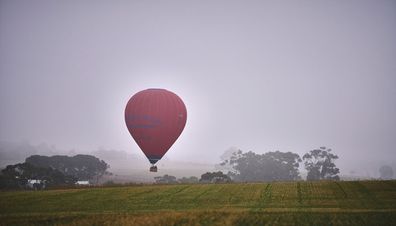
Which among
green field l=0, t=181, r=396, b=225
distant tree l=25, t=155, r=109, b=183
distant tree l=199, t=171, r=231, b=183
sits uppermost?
distant tree l=25, t=155, r=109, b=183

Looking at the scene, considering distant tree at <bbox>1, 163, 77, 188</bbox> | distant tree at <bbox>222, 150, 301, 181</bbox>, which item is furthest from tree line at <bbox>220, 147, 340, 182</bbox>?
distant tree at <bbox>1, 163, 77, 188</bbox>

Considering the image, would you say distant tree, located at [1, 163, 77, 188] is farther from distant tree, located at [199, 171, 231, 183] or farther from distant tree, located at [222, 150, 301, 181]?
distant tree, located at [222, 150, 301, 181]

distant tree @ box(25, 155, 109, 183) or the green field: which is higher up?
distant tree @ box(25, 155, 109, 183)

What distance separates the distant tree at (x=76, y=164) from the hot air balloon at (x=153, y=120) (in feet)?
274

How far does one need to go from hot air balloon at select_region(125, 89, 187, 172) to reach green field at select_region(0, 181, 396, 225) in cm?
569

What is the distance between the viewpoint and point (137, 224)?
2781 centimetres

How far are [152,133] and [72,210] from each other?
15247 millimetres

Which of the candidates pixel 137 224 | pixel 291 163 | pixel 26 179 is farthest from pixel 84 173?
pixel 137 224

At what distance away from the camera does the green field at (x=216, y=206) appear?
29281 millimetres

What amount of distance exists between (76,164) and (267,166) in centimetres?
6392

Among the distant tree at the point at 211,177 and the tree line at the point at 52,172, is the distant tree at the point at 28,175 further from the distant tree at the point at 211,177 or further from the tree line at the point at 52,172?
the distant tree at the point at 211,177

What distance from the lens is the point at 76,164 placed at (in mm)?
129375

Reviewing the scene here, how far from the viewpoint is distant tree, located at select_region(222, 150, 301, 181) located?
5207 inches

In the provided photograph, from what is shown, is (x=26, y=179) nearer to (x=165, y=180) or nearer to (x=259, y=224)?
(x=165, y=180)
